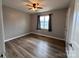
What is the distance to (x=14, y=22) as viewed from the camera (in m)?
5.27

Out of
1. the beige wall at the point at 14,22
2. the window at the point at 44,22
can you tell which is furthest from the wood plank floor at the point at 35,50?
the window at the point at 44,22

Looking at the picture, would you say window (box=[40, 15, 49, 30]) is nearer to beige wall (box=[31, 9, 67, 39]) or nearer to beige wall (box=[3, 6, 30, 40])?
beige wall (box=[31, 9, 67, 39])

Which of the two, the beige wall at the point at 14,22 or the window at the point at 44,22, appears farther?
the window at the point at 44,22

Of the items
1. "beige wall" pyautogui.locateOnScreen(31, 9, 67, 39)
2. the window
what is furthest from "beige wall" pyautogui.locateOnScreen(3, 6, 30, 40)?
"beige wall" pyautogui.locateOnScreen(31, 9, 67, 39)

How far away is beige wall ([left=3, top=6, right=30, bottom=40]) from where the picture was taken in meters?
4.69

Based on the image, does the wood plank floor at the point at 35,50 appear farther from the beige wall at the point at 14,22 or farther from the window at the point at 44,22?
the window at the point at 44,22

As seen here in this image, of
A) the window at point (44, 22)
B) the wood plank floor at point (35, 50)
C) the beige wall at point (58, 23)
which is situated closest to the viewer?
the wood plank floor at point (35, 50)

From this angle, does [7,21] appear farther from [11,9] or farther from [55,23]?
[55,23]

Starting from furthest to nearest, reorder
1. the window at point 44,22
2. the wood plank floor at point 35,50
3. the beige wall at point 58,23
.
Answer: the window at point 44,22 → the beige wall at point 58,23 → the wood plank floor at point 35,50

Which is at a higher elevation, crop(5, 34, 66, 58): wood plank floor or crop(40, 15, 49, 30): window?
crop(40, 15, 49, 30): window

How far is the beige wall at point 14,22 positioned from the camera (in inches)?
185

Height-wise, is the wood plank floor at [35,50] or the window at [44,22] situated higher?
the window at [44,22]

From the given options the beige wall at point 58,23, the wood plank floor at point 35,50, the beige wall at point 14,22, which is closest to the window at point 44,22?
the beige wall at point 58,23

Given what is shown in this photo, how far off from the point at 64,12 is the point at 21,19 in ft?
11.4
